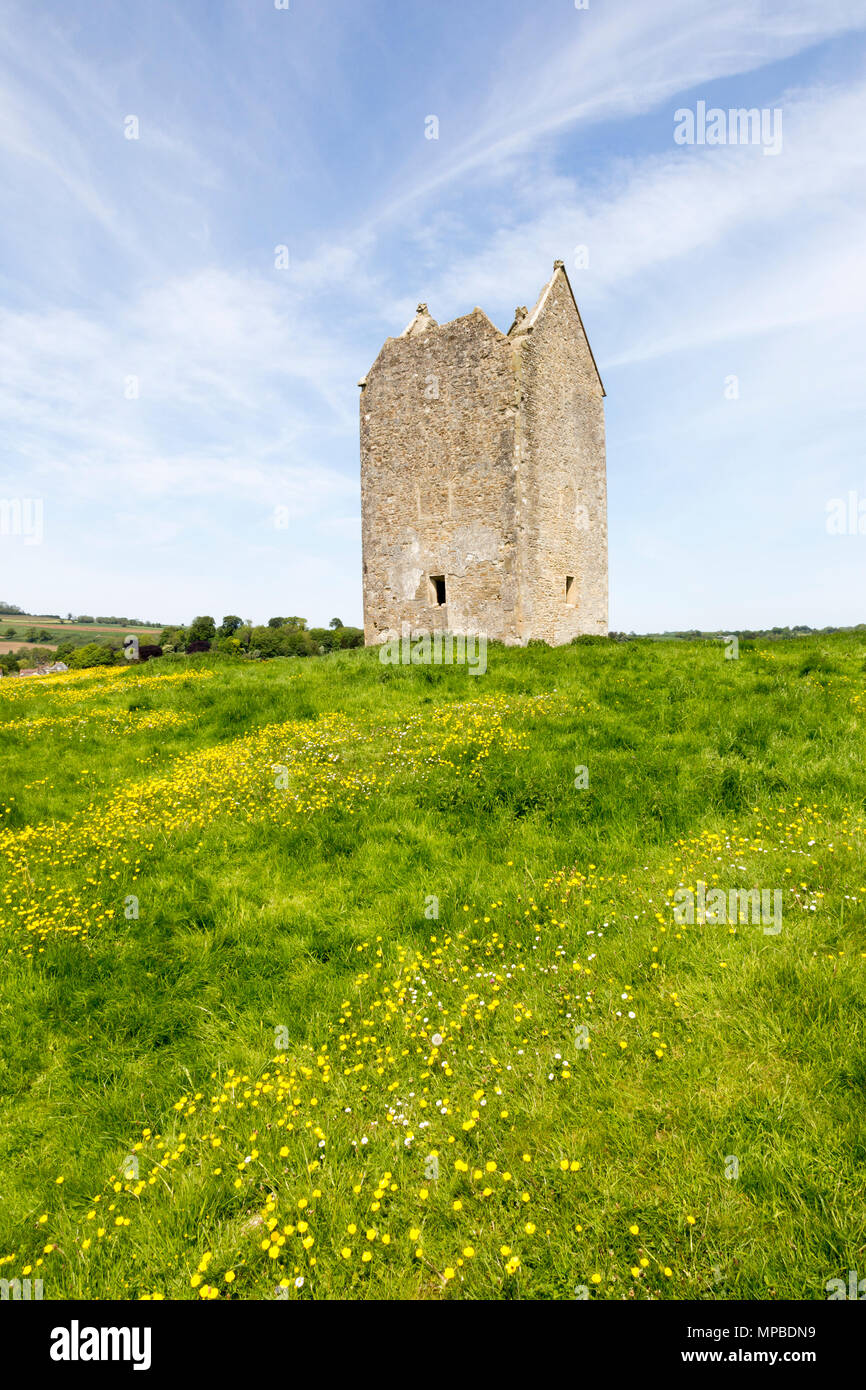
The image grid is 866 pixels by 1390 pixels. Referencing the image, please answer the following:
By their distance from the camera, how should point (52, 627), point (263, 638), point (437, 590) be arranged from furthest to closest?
point (52, 627) < point (263, 638) < point (437, 590)

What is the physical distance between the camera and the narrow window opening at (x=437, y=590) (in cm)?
2203

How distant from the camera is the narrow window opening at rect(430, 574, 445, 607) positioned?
22031mm

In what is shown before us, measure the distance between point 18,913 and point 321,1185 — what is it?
5454mm

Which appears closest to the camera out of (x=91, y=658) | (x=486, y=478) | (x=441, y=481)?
(x=486, y=478)

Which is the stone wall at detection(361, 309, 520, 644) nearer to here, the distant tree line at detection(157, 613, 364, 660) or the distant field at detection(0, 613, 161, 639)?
the distant tree line at detection(157, 613, 364, 660)

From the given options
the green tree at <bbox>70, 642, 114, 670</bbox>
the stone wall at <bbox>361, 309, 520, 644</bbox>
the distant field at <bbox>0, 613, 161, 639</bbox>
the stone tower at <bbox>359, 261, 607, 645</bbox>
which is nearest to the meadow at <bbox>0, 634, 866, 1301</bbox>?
the stone wall at <bbox>361, 309, 520, 644</bbox>

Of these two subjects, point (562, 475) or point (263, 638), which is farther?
point (263, 638)

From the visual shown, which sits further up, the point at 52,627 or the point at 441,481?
the point at 52,627

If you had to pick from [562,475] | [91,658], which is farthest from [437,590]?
[91,658]

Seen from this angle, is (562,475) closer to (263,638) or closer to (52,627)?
(263,638)

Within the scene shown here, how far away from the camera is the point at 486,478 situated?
67.2 feet

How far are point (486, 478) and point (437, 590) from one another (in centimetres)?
416

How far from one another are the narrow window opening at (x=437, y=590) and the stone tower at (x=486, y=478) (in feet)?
0.14

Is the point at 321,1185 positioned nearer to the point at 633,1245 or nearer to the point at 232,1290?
the point at 232,1290
